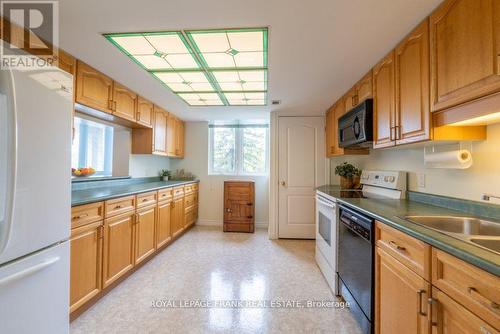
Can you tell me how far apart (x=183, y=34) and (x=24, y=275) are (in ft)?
5.51

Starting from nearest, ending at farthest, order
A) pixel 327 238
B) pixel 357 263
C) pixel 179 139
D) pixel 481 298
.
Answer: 1. pixel 481 298
2. pixel 357 263
3. pixel 327 238
4. pixel 179 139

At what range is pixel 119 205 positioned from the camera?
2.16 metres

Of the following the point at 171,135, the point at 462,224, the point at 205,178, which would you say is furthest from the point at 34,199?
the point at 205,178

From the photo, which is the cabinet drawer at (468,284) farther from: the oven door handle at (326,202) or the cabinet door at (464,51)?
the oven door handle at (326,202)

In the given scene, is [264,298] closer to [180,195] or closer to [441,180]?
[441,180]

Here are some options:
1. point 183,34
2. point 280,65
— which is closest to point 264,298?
point 280,65

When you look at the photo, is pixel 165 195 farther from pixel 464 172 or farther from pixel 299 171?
pixel 464 172

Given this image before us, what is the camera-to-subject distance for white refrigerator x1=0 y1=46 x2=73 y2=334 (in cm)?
96

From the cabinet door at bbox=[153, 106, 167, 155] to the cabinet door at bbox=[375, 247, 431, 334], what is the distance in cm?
320

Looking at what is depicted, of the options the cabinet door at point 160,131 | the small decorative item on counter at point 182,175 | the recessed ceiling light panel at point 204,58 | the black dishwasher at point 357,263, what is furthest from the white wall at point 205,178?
the black dishwasher at point 357,263

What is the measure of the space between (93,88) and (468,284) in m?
2.89

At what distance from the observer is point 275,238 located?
12.3 ft

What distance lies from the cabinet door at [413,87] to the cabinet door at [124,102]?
8.86ft

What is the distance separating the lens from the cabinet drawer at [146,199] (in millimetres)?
A: 2510
